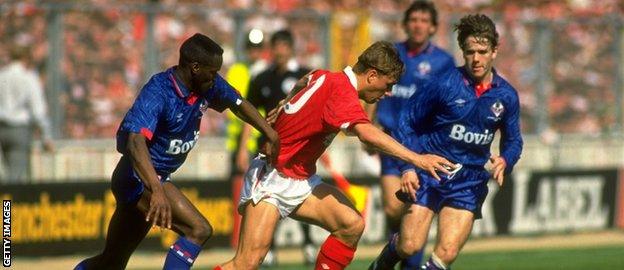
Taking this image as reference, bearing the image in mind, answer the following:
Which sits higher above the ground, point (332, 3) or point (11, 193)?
point (332, 3)

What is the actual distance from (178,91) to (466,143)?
2.22 meters

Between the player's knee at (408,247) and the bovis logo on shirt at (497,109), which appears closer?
the bovis logo on shirt at (497,109)

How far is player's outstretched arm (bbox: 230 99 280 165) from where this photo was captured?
9836 millimetres

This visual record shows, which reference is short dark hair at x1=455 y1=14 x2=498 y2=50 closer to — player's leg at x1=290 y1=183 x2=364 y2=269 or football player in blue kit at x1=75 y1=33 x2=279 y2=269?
player's leg at x1=290 y1=183 x2=364 y2=269

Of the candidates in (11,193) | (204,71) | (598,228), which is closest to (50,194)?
(11,193)

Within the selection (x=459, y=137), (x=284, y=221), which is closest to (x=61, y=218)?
(x=284, y=221)

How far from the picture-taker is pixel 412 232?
1067 cm

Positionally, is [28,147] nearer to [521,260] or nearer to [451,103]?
[521,260]

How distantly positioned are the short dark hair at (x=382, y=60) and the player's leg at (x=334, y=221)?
36.8 inches

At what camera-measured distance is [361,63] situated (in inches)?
387

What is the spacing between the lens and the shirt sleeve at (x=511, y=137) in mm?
10567

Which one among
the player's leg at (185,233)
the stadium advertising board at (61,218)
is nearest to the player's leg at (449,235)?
the player's leg at (185,233)

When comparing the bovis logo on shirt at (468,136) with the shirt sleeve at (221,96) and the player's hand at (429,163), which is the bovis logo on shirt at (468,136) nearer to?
the player's hand at (429,163)

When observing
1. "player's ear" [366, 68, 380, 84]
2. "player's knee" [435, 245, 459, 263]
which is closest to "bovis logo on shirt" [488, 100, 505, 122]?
"player's knee" [435, 245, 459, 263]
